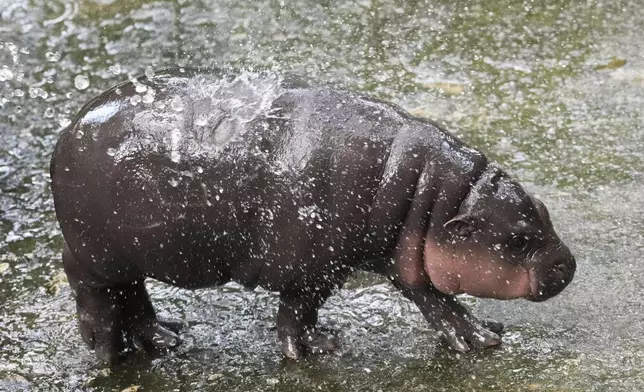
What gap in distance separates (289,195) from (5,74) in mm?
4128

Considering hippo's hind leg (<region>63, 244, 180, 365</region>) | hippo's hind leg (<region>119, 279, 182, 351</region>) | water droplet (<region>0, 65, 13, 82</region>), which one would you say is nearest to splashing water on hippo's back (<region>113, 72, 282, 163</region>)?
hippo's hind leg (<region>63, 244, 180, 365</region>)

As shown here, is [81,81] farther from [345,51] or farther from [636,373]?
[636,373]

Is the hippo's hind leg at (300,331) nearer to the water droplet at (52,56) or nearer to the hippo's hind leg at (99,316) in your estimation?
the hippo's hind leg at (99,316)

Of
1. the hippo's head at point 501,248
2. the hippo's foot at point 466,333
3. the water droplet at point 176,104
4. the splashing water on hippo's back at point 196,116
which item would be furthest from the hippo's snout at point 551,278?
the water droplet at point 176,104

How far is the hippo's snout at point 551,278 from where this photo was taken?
351 centimetres

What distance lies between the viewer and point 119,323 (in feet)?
13.6

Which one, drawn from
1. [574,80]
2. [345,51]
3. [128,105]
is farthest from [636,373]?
[345,51]

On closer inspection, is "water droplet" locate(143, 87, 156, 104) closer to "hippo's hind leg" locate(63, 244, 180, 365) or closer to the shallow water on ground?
"hippo's hind leg" locate(63, 244, 180, 365)

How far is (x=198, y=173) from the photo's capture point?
11.7ft

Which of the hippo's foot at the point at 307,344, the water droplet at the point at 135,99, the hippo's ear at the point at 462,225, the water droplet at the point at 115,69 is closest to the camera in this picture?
the hippo's ear at the point at 462,225

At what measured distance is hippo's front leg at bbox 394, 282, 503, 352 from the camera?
392cm

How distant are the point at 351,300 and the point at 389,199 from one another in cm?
100

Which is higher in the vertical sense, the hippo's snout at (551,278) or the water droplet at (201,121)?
the water droplet at (201,121)

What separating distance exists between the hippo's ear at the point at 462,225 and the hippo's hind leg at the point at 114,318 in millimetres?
1440
